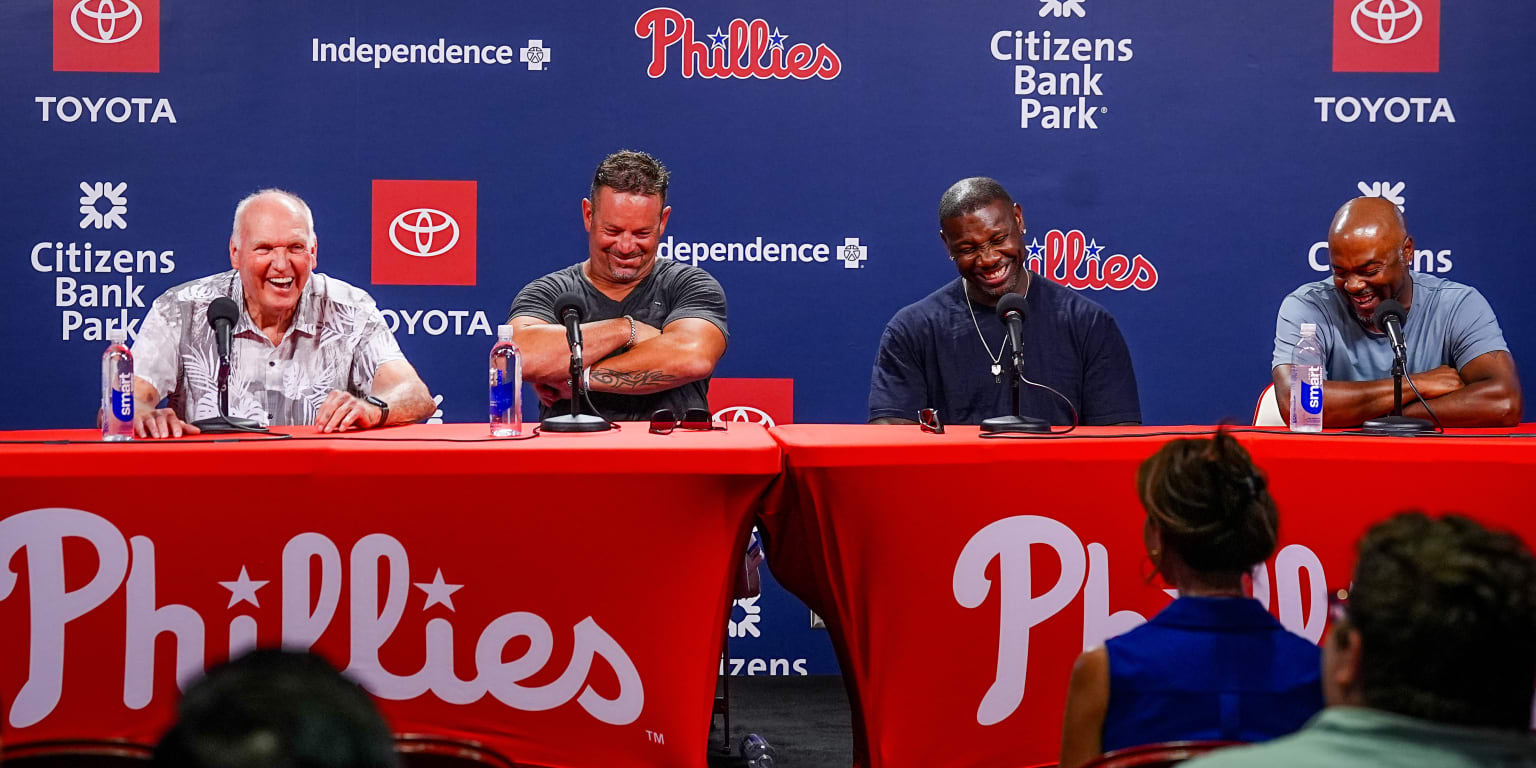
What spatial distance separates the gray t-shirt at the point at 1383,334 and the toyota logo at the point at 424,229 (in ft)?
9.18

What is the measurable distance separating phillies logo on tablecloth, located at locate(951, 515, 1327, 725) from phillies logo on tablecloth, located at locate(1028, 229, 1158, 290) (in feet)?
7.51

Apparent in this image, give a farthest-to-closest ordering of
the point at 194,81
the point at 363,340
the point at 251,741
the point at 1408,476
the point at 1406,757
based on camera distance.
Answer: the point at 194,81
the point at 363,340
the point at 1408,476
the point at 1406,757
the point at 251,741

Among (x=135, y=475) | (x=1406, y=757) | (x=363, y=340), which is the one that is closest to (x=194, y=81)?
(x=363, y=340)

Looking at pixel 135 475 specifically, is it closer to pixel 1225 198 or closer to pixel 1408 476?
pixel 1408 476

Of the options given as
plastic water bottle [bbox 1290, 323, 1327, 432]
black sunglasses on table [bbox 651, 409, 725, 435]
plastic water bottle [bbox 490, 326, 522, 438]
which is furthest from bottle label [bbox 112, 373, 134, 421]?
plastic water bottle [bbox 1290, 323, 1327, 432]

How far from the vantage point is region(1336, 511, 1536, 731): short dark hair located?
1.02 m

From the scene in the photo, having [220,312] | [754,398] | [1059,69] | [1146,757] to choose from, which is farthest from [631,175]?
[1146,757]

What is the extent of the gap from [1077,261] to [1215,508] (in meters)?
3.09

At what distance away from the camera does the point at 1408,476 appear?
2.56 metres

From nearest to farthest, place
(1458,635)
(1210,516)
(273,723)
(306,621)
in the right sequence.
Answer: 1. (273,723)
2. (1458,635)
3. (1210,516)
4. (306,621)

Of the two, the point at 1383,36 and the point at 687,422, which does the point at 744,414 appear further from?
the point at 1383,36

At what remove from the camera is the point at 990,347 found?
3.69 meters

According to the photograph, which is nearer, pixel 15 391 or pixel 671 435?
pixel 671 435

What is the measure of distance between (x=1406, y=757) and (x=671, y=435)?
186 centimetres
